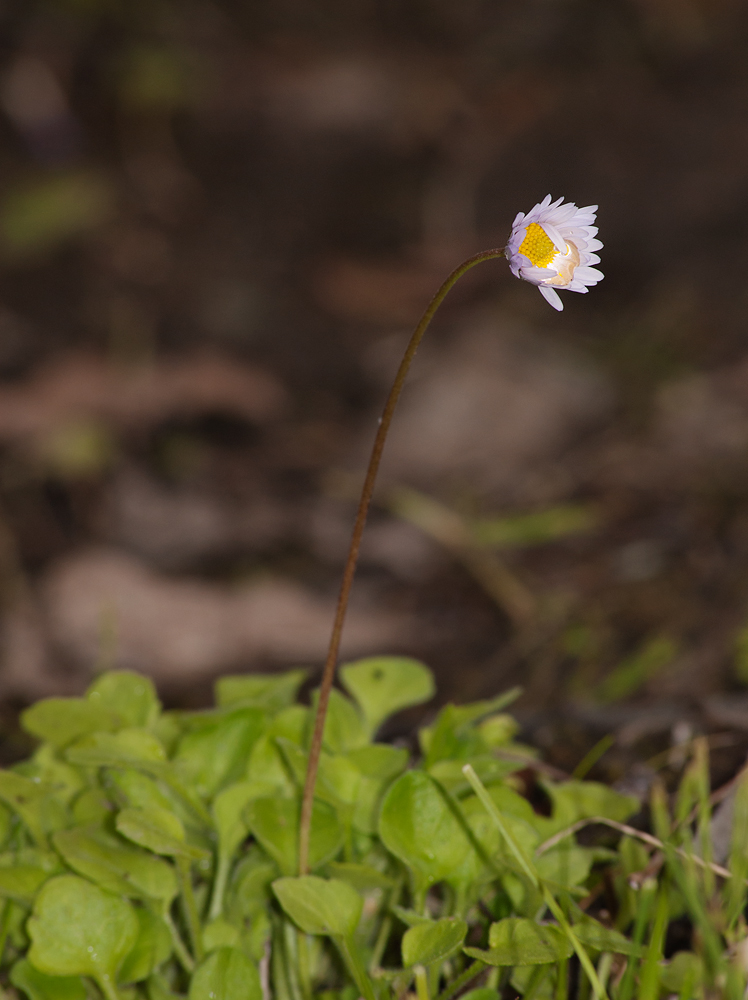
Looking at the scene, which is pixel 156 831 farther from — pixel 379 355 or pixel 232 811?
pixel 379 355

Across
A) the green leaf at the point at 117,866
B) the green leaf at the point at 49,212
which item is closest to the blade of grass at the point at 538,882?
the green leaf at the point at 117,866

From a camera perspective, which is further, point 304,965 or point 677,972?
point 304,965

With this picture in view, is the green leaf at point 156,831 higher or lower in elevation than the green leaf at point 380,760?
lower

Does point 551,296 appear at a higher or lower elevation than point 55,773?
higher

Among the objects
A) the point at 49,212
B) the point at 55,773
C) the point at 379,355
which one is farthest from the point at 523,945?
the point at 49,212

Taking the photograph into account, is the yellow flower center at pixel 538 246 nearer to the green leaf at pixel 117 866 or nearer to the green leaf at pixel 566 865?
the green leaf at pixel 566 865

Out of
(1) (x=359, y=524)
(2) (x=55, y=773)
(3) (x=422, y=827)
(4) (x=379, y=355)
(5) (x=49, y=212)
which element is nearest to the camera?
(1) (x=359, y=524)
